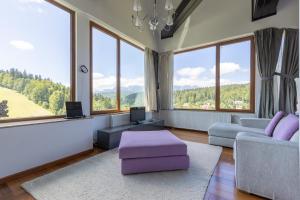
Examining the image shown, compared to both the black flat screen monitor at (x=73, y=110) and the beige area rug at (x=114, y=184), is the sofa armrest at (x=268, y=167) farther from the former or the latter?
the black flat screen monitor at (x=73, y=110)

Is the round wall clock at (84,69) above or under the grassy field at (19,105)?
above

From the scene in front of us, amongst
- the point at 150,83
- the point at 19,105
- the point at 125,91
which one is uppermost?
the point at 150,83

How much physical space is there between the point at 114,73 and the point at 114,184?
2749 mm

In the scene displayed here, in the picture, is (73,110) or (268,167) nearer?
(268,167)

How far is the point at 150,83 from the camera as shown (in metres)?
4.89

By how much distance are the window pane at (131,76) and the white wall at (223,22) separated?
1188 millimetres

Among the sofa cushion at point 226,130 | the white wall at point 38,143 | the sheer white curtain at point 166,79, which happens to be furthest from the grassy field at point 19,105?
the sheer white curtain at point 166,79

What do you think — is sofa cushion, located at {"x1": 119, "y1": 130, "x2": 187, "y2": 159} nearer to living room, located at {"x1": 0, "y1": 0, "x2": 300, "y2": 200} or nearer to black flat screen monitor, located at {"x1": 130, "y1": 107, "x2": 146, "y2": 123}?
living room, located at {"x1": 0, "y1": 0, "x2": 300, "y2": 200}

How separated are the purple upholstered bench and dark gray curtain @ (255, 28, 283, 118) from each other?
2.55 meters

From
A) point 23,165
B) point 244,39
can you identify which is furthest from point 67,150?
point 244,39

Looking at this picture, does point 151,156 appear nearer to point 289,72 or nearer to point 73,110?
point 73,110

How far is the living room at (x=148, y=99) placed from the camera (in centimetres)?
170

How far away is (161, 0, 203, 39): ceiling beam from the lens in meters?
4.15

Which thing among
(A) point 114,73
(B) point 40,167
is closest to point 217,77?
(A) point 114,73
